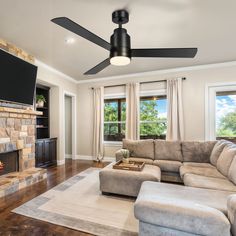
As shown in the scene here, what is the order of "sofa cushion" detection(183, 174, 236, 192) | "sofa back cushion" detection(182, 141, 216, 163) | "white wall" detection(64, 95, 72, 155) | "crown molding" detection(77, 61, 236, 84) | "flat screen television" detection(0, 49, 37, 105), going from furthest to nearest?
"white wall" detection(64, 95, 72, 155) < "crown molding" detection(77, 61, 236, 84) < "sofa back cushion" detection(182, 141, 216, 163) < "flat screen television" detection(0, 49, 37, 105) < "sofa cushion" detection(183, 174, 236, 192)

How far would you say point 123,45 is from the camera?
1.99 metres

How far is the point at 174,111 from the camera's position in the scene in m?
4.51

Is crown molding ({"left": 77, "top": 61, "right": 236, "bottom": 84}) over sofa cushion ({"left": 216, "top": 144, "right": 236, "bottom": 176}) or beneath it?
over

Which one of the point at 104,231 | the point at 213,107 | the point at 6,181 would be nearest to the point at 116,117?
the point at 213,107

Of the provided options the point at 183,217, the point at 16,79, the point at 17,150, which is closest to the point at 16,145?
the point at 17,150

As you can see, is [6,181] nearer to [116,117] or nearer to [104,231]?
[104,231]

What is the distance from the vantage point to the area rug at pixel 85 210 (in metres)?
1.91

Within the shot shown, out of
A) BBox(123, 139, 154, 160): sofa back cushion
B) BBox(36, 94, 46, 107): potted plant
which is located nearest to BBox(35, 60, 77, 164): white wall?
BBox(36, 94, 46, 107): potted plant

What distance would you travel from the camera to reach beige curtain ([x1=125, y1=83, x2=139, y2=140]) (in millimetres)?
4898

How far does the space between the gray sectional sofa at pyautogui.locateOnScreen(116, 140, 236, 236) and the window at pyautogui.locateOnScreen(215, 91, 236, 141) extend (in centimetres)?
113

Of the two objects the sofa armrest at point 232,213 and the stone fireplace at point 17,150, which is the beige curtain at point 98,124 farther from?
the sofa armrest at point 232,213

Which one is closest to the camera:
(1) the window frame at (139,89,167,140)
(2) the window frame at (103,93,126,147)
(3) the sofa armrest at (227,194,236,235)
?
(3) the sofa armrest at (227,194,236,235)

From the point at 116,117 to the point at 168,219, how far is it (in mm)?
4105

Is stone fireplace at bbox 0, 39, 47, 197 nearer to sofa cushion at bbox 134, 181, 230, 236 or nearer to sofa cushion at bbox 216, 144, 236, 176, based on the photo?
sofa cushion at bbox 134, 181, 230, 236
